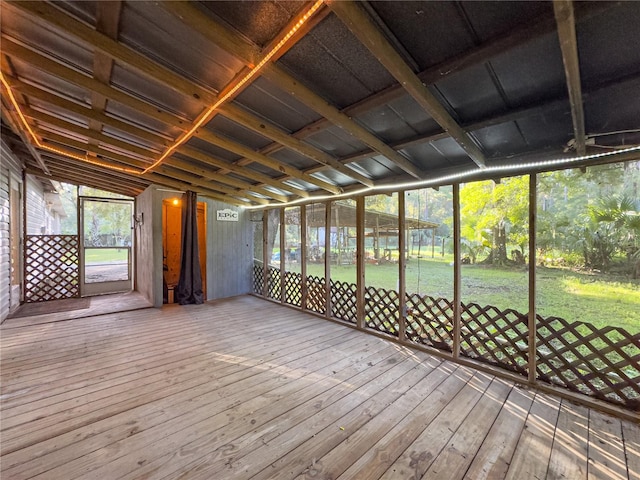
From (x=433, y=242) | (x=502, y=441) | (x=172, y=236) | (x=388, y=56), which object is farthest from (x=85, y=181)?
(x=502, y=441)

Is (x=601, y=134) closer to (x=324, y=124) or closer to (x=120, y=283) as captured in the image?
(x=324, y=124)

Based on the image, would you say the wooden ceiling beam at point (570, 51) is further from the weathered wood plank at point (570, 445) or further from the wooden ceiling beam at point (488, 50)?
the weathered wood plank at point (570, 445)

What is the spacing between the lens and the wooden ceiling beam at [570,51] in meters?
0.94

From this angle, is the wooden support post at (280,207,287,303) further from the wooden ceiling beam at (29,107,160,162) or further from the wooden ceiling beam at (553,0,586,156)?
the wooden ceiling beam at (553,0,586,156)

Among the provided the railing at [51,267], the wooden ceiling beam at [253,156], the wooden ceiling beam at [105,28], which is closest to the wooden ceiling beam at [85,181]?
the railing at [51,267]

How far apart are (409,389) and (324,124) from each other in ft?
7.90

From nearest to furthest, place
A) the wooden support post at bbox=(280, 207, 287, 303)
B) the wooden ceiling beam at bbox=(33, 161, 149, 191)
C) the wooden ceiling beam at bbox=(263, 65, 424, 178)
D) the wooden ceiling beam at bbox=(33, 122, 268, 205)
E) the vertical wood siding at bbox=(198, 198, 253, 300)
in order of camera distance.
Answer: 1. the wooden ceiling beam at bbox=(263, 65, 424, 178)
2. the wooden ceiling beam at bbox=(33, 122, 268, 205)
3. the wooden ceiling beam at bbox=(33, 161, 149, 191)
4. the wooden support post at bbox=(280, 207, 287, 303)
5. the vertical wood siding at bbox=(198, 198, 253, 300)

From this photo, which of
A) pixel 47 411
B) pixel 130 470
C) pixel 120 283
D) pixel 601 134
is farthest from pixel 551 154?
pixel 120 283

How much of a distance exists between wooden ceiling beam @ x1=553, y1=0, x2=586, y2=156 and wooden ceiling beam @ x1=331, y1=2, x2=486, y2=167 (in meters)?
0.59

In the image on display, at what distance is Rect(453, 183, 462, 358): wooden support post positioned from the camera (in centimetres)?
280

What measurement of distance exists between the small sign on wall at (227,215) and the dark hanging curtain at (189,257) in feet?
1.82

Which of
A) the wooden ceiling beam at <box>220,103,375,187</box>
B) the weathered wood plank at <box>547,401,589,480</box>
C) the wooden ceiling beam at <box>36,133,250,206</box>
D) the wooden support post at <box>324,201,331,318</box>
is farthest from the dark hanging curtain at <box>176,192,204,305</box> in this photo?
the weathered wood plank at <box>547,401,589,480</box>

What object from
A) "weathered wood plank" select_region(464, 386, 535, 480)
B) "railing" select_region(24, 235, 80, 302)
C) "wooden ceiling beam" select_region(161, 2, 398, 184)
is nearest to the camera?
"wooden ceiling beam" select_region(161, 2, 398, 184)

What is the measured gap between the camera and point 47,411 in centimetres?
189
